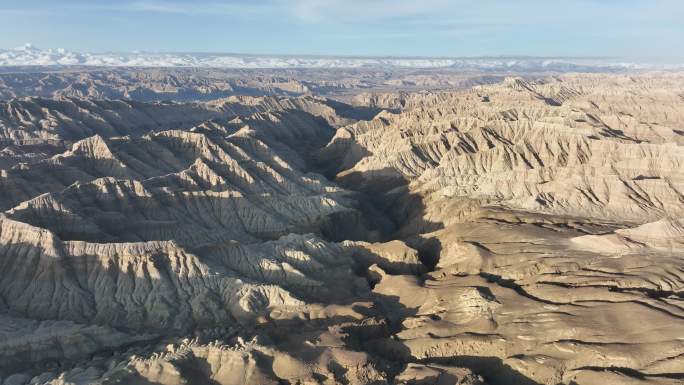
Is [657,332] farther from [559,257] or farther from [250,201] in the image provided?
[250,201]

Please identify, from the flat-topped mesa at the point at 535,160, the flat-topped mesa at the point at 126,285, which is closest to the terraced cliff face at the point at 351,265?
the flat-topped mesa at the point at 126,285

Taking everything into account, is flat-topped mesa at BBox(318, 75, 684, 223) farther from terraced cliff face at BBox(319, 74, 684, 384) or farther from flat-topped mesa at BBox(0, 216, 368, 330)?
flat-topped mesa at BBox(0, 216, 368, 330)

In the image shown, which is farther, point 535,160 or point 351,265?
point 535,160

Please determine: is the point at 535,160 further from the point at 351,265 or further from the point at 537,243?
the point at 351,265

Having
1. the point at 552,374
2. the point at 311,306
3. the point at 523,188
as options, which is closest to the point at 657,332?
the point at 552,374

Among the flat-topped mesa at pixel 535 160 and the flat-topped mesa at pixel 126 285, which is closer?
the flat-topped mesa at pixel 126 285

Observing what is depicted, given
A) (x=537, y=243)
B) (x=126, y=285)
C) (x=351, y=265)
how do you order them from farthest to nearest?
1. (x=351, y=265)
2. (x=537, y=243)
3. (x=126, y=285)

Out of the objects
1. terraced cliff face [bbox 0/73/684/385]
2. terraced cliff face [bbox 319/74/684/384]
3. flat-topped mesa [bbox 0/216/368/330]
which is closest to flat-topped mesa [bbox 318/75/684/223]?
terraced cliff face [bbox 319/74/684/384]

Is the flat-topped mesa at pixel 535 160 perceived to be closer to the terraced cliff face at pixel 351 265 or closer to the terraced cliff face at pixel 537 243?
the terraced cliff face at pixel 537 243

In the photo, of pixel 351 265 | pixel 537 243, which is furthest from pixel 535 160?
pixel 351 265
